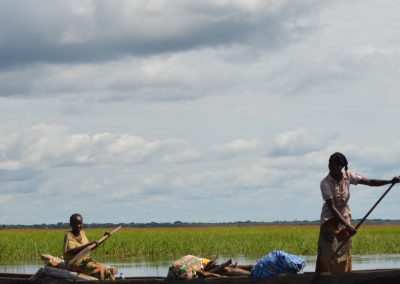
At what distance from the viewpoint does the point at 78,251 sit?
365 inches

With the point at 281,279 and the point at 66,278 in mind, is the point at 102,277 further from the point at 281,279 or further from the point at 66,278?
the point at 281,279

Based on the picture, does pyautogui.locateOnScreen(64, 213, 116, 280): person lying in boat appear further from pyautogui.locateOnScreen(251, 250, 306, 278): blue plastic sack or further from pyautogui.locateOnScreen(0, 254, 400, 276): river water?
pyautogui.locateOnScreen(0, 254, 400, 276): river water

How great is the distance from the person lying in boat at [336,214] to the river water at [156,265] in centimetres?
774

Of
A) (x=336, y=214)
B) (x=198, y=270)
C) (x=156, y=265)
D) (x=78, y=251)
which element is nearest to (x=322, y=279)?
(x=336, y=214)

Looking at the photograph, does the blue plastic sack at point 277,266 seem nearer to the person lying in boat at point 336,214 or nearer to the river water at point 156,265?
the person lying in boat at point 336,214

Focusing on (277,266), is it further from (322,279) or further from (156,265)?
(156,265)

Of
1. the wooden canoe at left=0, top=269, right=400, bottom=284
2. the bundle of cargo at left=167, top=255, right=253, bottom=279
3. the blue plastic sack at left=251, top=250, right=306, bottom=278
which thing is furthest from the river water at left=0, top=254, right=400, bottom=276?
the blue plastic sack at left=251, top=250, right=306, bottom=278

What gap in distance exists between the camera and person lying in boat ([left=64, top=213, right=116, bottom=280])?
9328 mm

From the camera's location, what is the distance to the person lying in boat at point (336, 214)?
26.2 ft

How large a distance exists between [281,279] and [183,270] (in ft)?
3.65

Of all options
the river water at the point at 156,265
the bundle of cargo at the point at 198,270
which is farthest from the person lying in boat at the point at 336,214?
the river water at the point at 156,265

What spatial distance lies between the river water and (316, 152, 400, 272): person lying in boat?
774 centimetres

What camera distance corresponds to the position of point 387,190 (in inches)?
319

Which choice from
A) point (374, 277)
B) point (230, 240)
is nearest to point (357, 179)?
point (374, 277)
